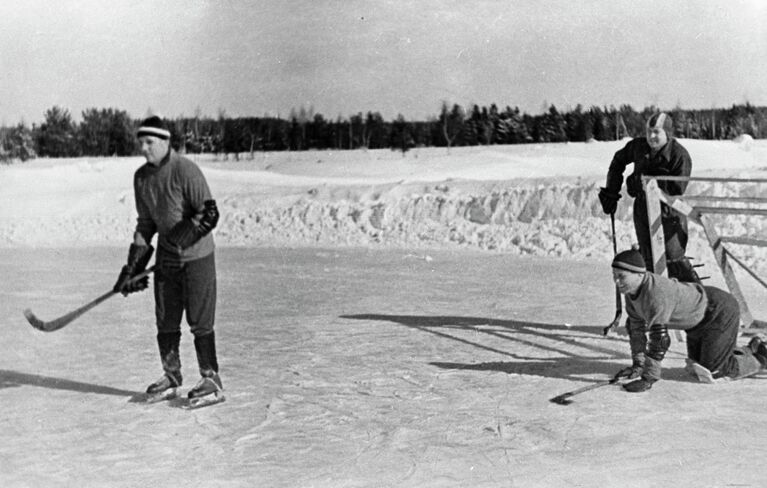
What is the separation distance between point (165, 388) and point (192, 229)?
116 cm

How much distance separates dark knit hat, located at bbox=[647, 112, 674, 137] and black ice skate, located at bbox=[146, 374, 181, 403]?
385cm

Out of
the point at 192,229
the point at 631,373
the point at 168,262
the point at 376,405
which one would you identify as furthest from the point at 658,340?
the point at 168,262

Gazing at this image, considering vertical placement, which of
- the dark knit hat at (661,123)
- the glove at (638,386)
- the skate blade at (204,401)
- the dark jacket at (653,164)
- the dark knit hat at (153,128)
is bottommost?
the skate blade at (204,401)

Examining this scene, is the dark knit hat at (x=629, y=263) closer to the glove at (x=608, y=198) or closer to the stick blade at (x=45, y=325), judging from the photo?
the glove at (x=608, y=198)

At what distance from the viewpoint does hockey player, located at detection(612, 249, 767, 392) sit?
5.50 metres

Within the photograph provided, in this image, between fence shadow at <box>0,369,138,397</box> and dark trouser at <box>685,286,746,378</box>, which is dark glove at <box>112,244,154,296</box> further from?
dark trouser at <box>685,286,746,378</box>

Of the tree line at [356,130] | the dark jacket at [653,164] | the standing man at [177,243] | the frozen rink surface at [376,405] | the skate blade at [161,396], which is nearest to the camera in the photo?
the frozen rink surface at [376,405]

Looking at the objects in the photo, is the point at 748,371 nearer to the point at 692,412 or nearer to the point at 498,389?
the point at 692,412

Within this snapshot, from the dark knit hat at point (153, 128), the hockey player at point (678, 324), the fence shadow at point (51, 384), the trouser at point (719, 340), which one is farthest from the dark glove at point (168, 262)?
the trouser at point (719, 340)

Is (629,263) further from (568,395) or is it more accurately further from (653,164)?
(653,164)

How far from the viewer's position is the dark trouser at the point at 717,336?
5848mm

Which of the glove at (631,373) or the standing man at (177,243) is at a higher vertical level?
the standing man at (177,243)

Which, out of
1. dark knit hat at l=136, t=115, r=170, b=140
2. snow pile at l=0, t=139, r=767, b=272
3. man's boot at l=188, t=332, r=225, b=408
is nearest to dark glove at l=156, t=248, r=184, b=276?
man's boot at l=188, t=332, r=225, b=408

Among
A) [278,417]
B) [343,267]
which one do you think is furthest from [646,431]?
[343,267]
